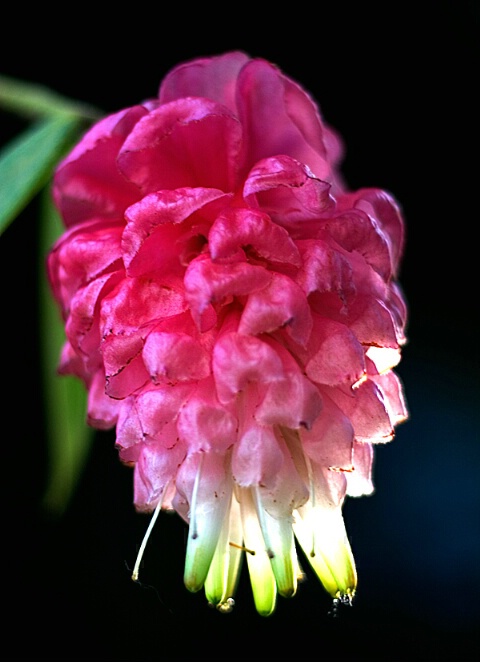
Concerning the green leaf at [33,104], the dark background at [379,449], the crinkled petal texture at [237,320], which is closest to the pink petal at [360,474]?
the crinkled petal texture at [237,320]

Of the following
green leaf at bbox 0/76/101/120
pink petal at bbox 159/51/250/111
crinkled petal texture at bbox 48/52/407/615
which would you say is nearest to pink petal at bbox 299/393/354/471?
crinkled petal texture at bbox 48/52/407/615

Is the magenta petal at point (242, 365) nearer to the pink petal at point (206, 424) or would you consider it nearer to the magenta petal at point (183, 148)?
the pink petal at point (206, 424)

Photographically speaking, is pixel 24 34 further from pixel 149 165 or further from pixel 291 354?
pixel 291 354

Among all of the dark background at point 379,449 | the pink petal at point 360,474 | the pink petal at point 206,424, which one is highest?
the pink petal at point 206,424

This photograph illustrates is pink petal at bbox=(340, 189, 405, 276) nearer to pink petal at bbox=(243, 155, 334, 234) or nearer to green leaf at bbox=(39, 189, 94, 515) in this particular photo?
pink petal at bbox=(243, 155, 334, 234)

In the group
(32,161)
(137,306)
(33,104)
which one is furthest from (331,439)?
(33,104)

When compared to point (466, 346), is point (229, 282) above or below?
above

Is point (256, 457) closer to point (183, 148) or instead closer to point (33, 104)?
point (183, 148)

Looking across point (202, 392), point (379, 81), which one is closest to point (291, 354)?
point (202, 392)
